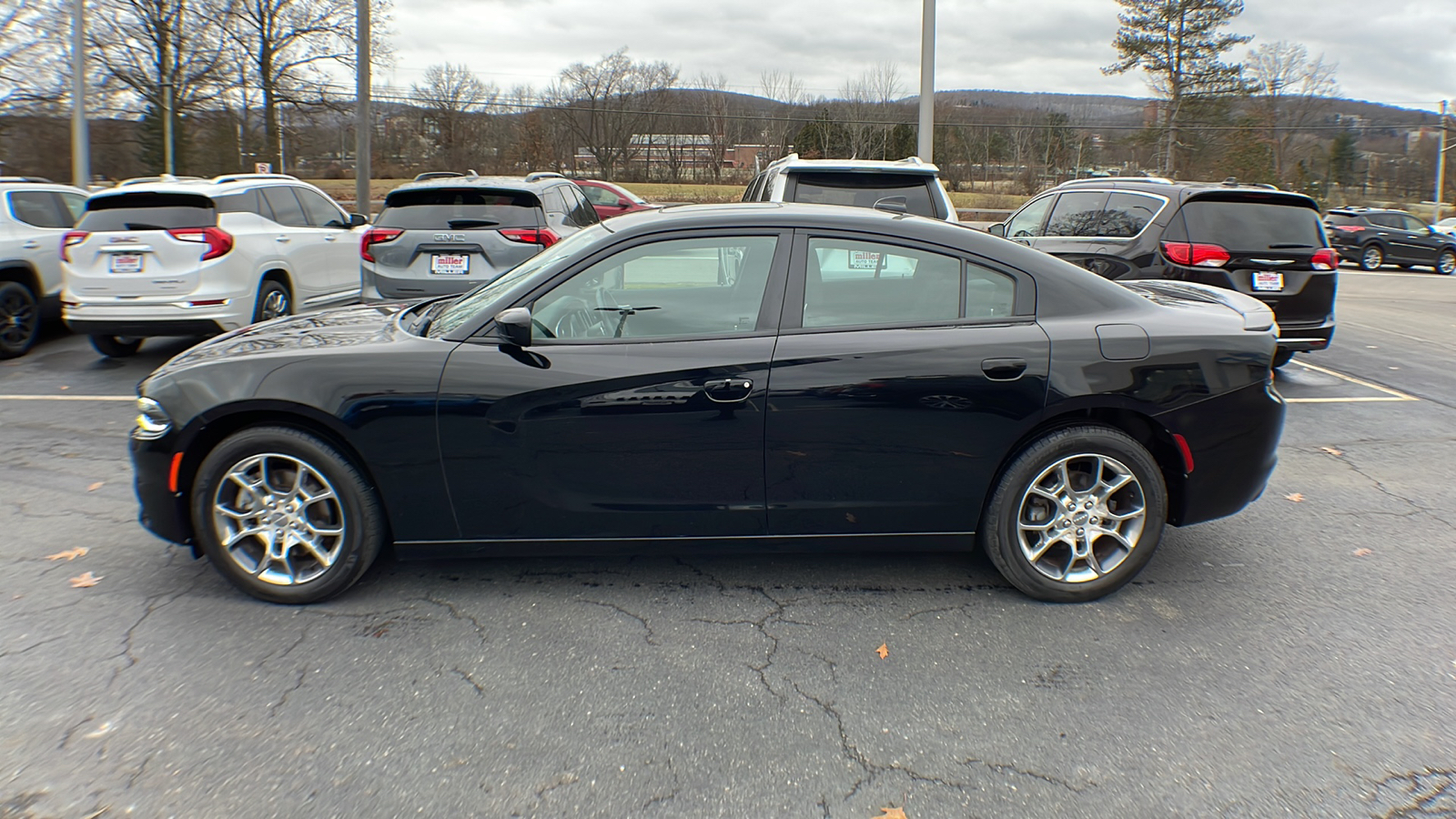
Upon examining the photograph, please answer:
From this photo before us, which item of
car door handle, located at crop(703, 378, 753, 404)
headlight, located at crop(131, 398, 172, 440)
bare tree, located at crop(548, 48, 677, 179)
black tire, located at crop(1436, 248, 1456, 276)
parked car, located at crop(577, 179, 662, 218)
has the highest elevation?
bare tree, located at crop(548, 48, 677, 179)

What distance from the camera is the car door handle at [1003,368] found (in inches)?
151

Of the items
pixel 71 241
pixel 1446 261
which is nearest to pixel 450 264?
pixel 71 241

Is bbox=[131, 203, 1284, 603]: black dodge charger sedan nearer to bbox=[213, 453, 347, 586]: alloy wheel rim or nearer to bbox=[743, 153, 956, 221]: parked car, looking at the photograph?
bbox=[213, 453, 347, 586]: alloy wheel rim

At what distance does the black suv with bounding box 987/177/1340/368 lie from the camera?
806cm

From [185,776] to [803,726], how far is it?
178 centimetres

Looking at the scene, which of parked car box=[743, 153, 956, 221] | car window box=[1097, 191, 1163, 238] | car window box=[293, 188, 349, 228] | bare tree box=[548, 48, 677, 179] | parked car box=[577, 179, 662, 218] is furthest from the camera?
bare tree box=[548, 48, 677, 179]

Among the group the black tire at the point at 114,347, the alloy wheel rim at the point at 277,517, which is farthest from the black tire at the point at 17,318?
the alloy wheel rim at the point at 277,517

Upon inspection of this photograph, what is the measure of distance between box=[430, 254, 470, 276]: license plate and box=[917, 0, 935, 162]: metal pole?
757 centimetres

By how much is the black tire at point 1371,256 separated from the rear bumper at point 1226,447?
27408mm

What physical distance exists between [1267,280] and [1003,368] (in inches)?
214

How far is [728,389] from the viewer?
3760mm

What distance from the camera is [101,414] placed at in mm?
7344

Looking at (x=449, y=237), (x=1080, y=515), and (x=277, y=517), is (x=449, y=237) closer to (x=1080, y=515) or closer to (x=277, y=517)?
(x=277, y=517)

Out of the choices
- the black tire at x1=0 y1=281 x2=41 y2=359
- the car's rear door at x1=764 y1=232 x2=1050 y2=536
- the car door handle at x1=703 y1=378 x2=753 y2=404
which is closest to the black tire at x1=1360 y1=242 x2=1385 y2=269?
the car's rear door at x1=764 y1=232 x2=1050 y2=536
